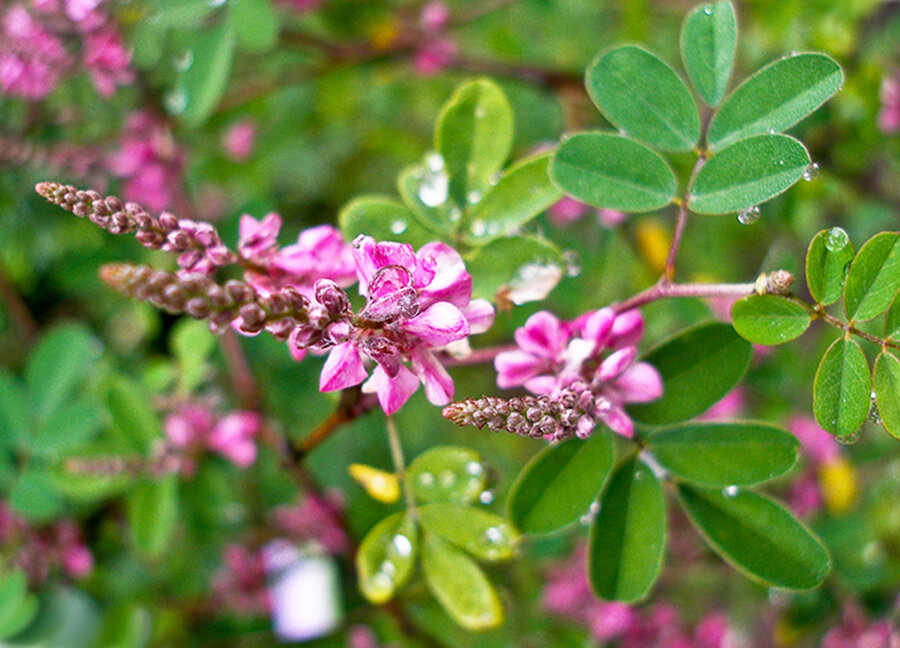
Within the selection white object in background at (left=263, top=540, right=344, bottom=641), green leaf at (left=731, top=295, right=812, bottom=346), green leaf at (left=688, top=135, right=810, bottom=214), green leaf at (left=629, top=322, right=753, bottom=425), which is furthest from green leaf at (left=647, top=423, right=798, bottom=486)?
white object in background at (left=263, top=540, right=344, bottom=641)

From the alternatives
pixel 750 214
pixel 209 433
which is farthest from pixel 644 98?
pixel 209 433

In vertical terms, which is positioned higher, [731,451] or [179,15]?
[179,15]

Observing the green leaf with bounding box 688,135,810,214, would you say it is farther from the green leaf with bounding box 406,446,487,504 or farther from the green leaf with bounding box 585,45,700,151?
the green leaf with bounding box 406,446,487,504

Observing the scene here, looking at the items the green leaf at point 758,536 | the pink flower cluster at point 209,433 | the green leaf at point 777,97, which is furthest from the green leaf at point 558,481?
the pink flower cluster at point 209,433

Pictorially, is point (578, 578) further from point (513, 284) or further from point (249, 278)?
point (249, 278)

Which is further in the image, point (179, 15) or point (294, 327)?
point (179, 15)

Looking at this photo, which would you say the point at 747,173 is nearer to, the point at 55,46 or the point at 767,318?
the point at 767,318

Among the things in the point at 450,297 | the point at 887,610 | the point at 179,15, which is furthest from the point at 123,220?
the point at 887,610
